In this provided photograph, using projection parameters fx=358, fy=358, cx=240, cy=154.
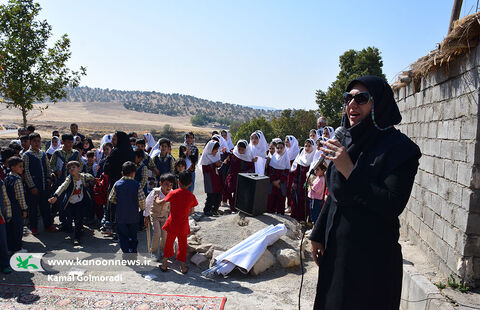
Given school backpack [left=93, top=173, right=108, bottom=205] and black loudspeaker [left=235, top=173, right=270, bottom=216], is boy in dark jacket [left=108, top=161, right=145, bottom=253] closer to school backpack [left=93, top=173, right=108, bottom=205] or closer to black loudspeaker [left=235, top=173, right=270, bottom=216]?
school backpack [left=93, top=173, right=108, bottom=205]

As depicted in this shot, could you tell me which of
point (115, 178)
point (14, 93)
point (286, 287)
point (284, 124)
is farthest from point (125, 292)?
point (284, 124)

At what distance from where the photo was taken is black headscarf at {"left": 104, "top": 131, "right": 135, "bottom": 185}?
6566mm

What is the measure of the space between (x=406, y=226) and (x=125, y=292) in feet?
16.0

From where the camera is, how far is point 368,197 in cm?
191

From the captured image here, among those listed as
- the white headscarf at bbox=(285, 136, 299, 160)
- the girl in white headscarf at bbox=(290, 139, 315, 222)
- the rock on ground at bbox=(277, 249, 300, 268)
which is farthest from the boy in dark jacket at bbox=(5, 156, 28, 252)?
the white headscarf at bbox=(285, 136, 299, 160)

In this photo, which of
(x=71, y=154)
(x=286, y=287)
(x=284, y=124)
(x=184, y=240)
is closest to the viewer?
(x=286, y=287)

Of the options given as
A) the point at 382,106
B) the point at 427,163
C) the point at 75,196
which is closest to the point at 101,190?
the point at 75,196

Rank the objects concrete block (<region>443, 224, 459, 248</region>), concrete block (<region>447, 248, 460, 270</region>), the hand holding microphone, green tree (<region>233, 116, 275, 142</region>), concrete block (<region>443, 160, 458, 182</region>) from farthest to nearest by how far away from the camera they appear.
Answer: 1. green tree (<region>233, 116, 275, 142</region>)
2. concrete block (<region>443, 160, 458, 182</region>)
3. concrete block (<region>443, 224, 459, 248</region>)
4. concrete block (<region>447, 248, 460, 270</region>)
5. the hand holding microphone

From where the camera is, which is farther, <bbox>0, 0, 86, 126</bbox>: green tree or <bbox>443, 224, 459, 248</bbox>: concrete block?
<bbox>0, 0, 86, 126</bbox>: green tree

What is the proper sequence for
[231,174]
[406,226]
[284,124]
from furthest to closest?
[284,124] < [231,174] < [406,226]

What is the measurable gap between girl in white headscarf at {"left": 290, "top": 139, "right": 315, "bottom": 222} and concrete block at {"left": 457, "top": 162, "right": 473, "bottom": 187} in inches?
152

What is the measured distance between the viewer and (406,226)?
21.2ft

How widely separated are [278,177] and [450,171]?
4515mm

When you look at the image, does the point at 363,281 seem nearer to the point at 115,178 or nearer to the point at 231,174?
the point at 115,178
